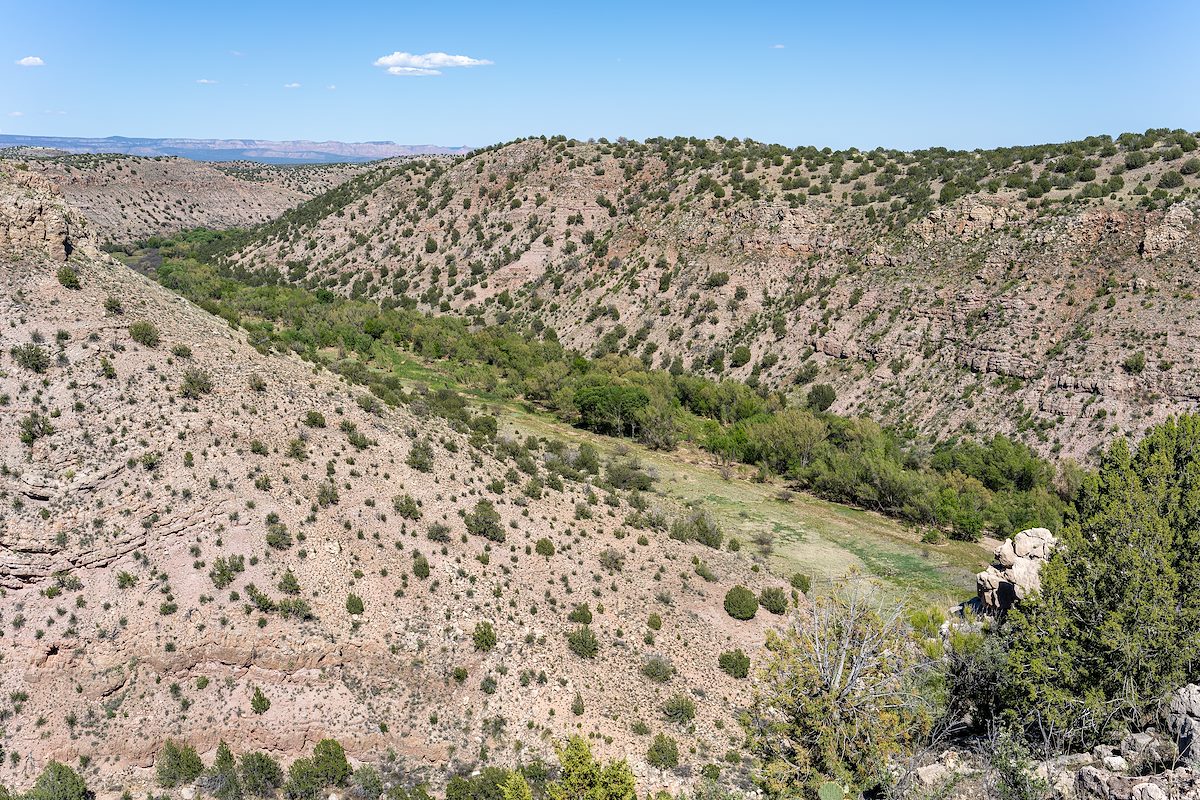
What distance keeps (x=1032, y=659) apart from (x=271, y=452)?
968 inches

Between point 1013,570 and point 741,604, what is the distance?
31.2 feet

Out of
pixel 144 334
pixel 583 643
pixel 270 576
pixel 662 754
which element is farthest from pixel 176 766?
pixel 144 334

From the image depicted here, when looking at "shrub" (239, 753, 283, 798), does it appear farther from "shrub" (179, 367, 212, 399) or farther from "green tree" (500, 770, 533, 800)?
"shrub" (179, 367, 212, 399)

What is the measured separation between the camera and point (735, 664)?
1025 inches

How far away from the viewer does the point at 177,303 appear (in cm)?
3228

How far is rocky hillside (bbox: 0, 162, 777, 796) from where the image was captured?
68.5ft

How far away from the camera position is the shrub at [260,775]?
63.8 ft

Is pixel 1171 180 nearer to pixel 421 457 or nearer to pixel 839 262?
pixel 839 262

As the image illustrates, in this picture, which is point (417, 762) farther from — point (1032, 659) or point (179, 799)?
point (1032, 659)

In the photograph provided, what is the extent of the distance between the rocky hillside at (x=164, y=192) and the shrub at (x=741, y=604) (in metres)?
106

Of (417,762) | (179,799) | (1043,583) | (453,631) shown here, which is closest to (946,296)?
(1043,583)

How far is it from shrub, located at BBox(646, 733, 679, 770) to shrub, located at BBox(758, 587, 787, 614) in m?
9.32

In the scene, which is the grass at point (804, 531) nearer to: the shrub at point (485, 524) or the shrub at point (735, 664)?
the shrub at point (735, 664)

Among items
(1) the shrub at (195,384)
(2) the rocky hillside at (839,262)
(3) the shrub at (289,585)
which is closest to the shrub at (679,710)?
(3) the shrub at (289,585)
